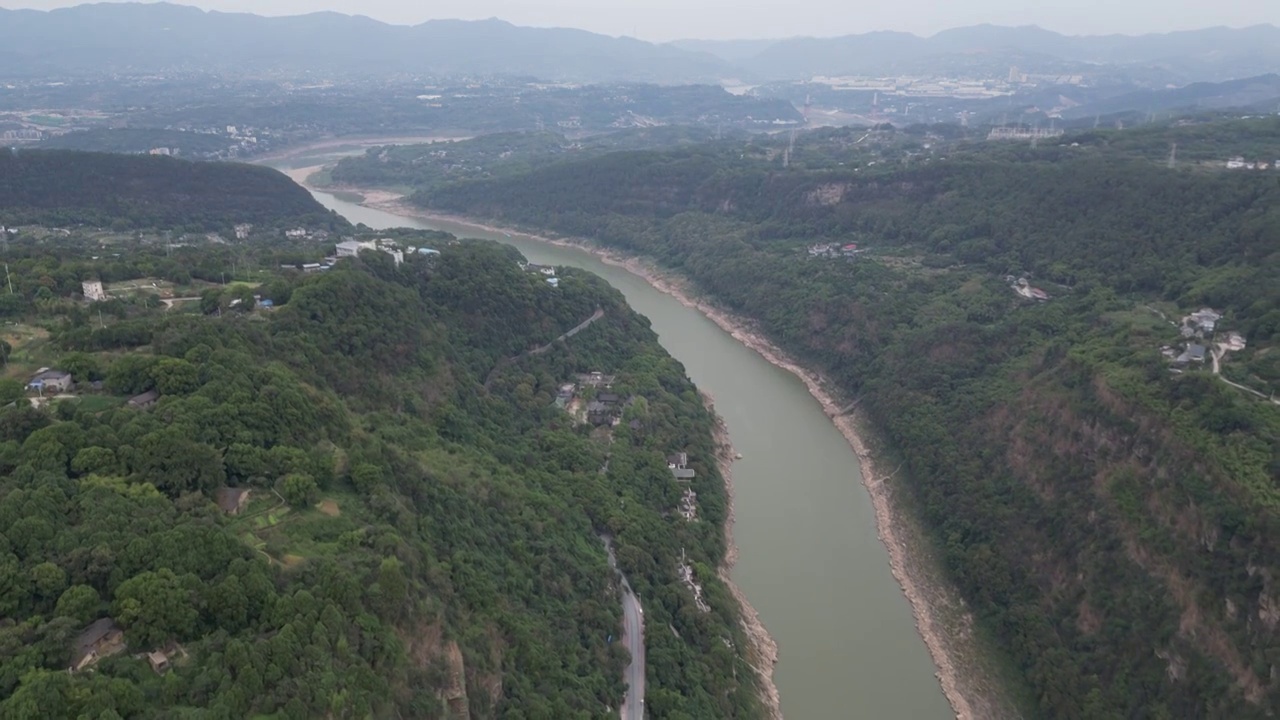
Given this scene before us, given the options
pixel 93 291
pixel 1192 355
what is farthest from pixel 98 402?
pixel 1192 355

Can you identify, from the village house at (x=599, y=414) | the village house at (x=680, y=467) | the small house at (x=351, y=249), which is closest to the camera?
the village house at (x=680, y=467)

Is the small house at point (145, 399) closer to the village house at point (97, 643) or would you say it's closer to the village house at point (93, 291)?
the village house at point (97, 643)

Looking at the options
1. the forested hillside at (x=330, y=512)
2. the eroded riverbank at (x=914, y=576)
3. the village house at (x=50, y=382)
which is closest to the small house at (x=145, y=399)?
the forested hillside at (x=330, y=512)

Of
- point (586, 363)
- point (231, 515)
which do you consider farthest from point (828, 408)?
point (231, 515)

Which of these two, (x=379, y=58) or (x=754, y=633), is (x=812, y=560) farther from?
(x=379, y=58)

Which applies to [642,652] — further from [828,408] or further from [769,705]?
[828,408]
